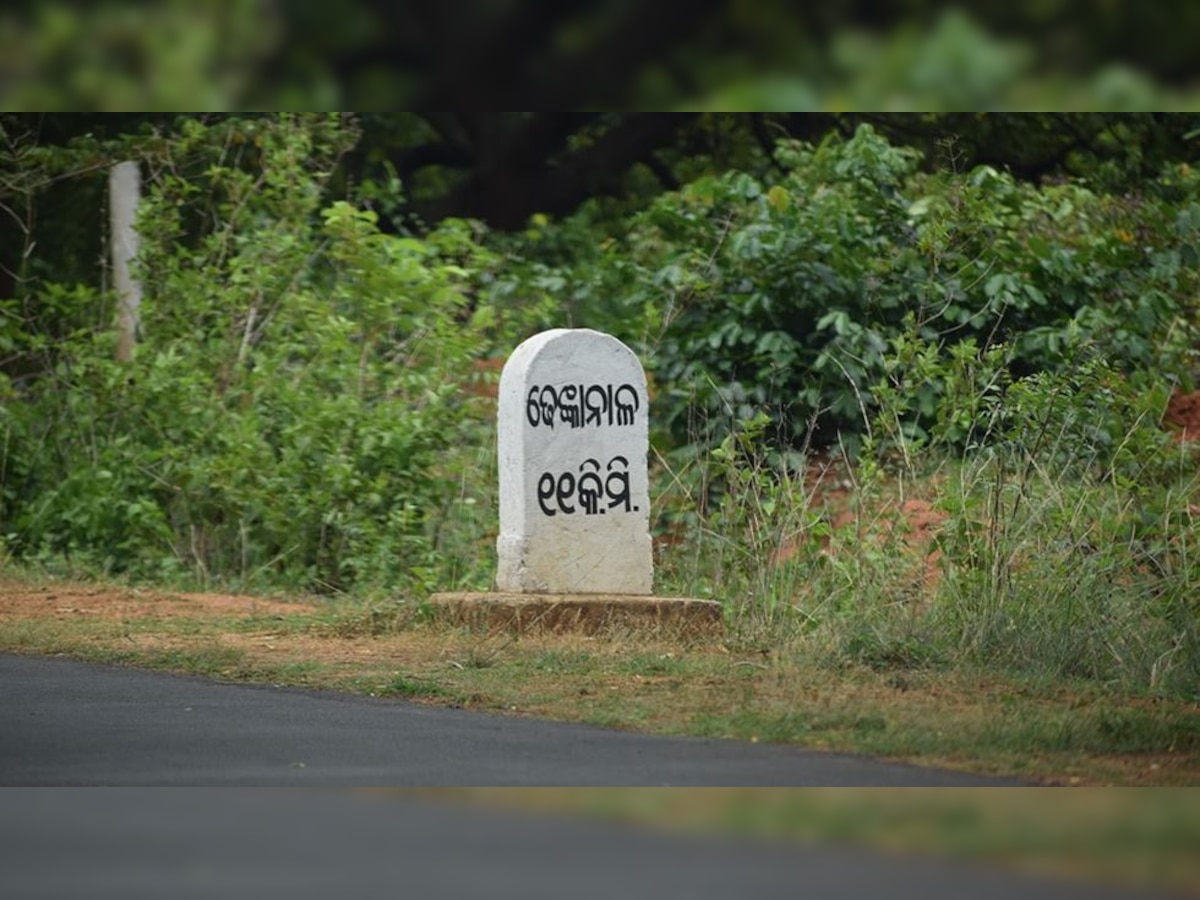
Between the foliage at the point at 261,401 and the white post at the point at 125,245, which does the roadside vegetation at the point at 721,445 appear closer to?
the foliage at the point at 261,401

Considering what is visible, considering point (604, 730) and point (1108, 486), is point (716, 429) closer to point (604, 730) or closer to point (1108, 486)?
point (1108, 486)

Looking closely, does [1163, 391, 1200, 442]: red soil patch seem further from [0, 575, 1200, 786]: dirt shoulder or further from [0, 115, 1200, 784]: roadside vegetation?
[0, 575, 1200, 786]: dirt shoulder

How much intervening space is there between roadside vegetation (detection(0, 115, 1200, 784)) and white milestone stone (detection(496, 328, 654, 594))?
0.66 m

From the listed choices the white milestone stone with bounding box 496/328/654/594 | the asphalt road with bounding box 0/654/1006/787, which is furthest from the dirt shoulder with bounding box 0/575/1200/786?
the white milestone stone with bounding box 496/328/654/594

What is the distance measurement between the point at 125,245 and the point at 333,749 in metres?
10.8

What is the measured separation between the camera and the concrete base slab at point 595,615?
1008cm

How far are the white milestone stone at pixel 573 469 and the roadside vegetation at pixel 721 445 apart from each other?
659mm

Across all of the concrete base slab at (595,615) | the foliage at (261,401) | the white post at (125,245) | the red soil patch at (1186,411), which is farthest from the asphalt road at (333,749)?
the red soil patch at (1186,411)

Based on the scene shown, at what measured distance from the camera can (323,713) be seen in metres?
7.90

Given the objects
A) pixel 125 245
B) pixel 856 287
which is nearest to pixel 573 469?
pixel 856 287

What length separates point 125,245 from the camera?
16.8m

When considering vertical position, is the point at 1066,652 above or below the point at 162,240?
below
